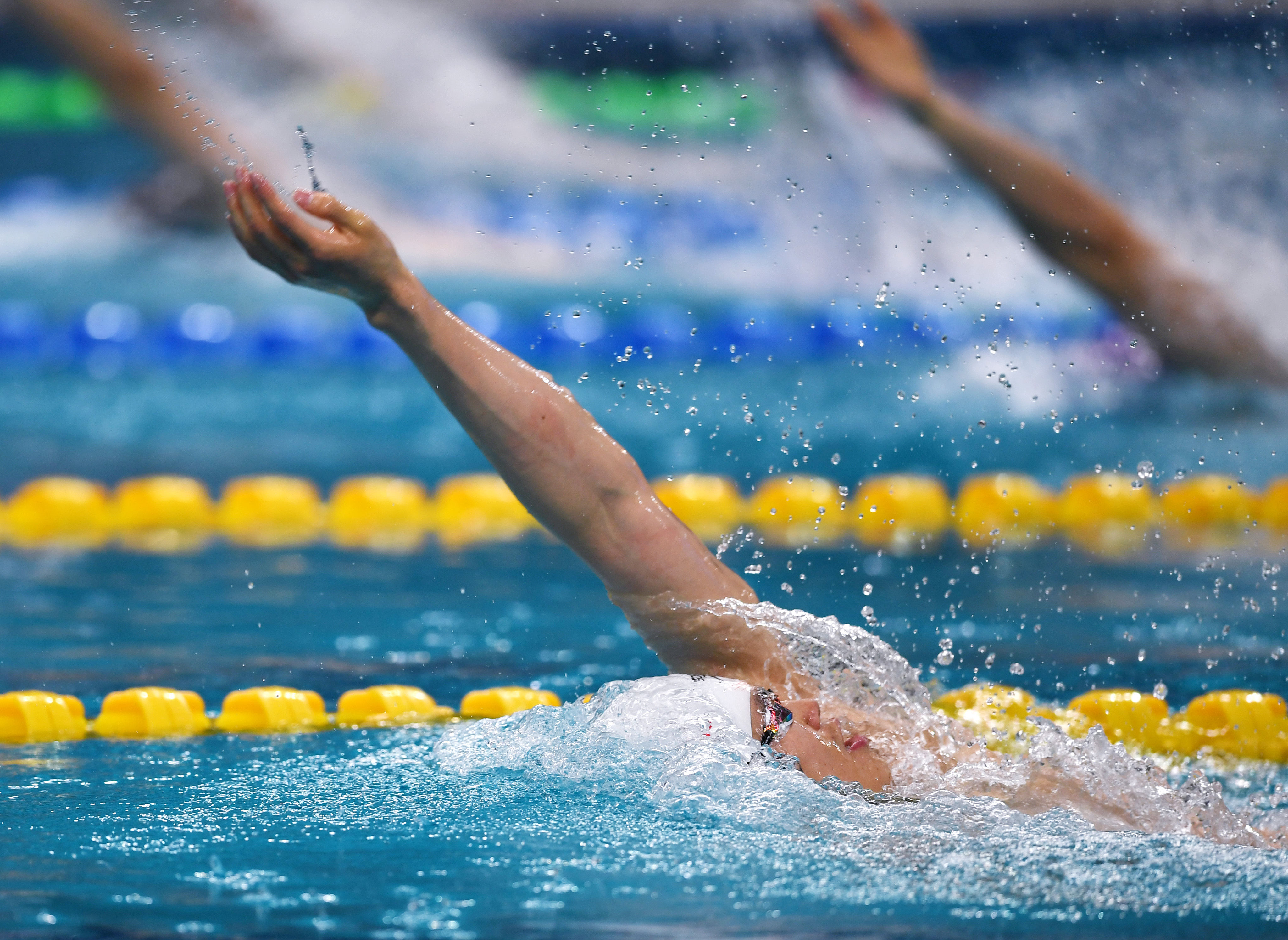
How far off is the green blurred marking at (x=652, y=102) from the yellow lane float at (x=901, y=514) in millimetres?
9504

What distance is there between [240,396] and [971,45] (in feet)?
28.0

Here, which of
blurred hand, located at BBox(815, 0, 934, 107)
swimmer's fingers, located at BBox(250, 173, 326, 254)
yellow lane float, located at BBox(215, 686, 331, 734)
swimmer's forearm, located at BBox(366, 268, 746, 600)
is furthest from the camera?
blurred hand, located at BBox(815, 0, 934, 107)

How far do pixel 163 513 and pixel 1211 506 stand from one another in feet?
12.9

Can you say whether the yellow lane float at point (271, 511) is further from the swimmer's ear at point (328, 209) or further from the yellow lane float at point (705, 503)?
the swimmer's ear at point (328, 209)

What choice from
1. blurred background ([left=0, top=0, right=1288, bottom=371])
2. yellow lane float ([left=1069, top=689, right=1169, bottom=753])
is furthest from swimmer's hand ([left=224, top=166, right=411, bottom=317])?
blurred background ([left=0, top=0, right=1288, bottom=371])

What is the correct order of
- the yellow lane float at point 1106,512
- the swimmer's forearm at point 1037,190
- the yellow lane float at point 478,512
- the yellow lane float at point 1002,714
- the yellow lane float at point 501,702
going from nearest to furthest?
1. the yellow lane float at point 1002,714
2. the yellow lane float at point 501,702
3. the swimmer's forearm at point 1037,190
4. the yellow lane float at point 1106,512
5. the yellow lane float at point 478,512

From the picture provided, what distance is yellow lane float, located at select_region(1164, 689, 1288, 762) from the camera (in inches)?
125

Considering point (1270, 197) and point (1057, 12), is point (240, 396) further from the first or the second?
point (1057, 12)

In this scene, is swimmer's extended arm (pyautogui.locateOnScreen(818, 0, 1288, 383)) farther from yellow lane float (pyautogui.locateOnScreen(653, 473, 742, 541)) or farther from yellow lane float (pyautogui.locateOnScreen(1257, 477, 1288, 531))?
yellow lane float (pyautogui.locateOnScreen(653, 473, 742, 541))

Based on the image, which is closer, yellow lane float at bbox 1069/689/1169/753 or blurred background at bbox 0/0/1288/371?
yellow lane float at bbox 1069/689/1169/753

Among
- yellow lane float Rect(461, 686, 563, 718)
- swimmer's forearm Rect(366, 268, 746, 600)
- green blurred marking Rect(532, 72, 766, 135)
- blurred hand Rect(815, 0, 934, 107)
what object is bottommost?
yellow lane float Rect(461, 686, 563, 718)

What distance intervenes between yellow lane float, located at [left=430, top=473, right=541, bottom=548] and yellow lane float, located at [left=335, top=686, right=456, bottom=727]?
2.29 m

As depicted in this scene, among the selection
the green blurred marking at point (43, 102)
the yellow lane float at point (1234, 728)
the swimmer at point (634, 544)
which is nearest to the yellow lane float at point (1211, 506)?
the yellow lane float at point (1234, 728)

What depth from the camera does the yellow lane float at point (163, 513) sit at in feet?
17.9
